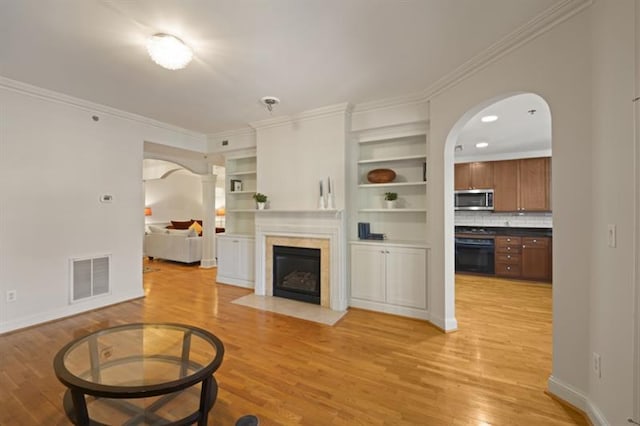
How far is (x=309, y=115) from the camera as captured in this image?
3762 mm

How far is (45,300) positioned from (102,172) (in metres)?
1.68

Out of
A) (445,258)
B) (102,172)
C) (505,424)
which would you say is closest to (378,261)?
(445,258)

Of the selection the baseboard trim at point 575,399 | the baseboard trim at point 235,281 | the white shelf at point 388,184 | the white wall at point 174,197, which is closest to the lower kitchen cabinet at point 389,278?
the white shelf at point 388,184

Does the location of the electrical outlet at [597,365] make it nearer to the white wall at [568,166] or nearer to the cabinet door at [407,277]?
the white wall at [568,166]

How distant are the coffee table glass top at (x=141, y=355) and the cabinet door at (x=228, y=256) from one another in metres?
2.62

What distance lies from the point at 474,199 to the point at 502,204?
53 centimetres

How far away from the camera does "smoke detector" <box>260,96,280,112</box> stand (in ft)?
10.7

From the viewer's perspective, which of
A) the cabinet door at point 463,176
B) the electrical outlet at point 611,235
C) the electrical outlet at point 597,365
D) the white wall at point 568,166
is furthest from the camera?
the cabinet door at point 463,176

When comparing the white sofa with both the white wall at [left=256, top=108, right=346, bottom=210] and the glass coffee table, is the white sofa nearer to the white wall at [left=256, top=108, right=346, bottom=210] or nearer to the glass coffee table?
the white wall at [left=256, top=108, right=346, bottom=210]

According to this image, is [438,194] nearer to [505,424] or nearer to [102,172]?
[505,424]

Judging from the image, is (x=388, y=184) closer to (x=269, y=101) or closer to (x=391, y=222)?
(x=391, y=222)

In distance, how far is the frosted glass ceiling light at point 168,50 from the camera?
2090 millimetres

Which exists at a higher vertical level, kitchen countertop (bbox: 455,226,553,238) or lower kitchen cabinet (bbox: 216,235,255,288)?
kitchen countertop (bbox: 455,226,553,238)

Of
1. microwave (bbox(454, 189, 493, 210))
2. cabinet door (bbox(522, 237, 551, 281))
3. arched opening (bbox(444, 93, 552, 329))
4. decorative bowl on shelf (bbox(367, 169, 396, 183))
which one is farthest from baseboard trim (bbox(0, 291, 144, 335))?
cabinet door (bbox(522, 237, 551, 281))
